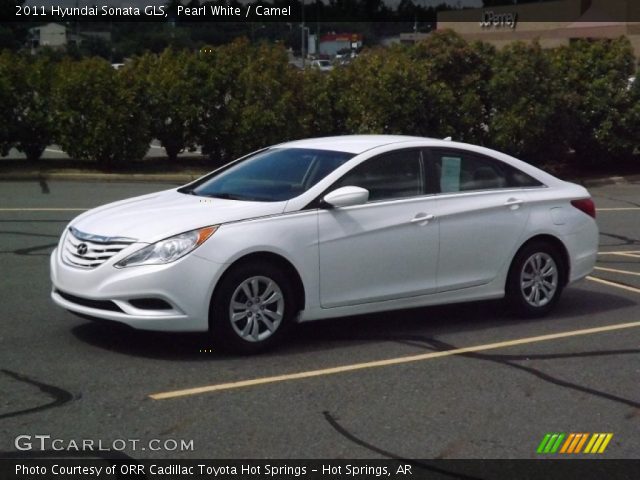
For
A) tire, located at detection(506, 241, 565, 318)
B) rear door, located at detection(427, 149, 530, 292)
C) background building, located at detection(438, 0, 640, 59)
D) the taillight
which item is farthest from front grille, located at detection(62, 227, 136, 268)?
background building, located at detection(438, 0, 640, 59)

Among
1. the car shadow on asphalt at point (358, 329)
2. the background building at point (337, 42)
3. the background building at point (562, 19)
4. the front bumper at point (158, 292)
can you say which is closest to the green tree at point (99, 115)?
the background building at point (337, 42)

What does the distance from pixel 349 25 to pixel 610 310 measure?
21.4 m

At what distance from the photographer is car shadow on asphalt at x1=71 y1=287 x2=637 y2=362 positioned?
25.8ft

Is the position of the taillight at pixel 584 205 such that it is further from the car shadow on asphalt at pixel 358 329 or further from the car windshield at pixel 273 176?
the car windshield at pixel 273 176

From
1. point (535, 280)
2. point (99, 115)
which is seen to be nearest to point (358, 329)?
point (535, 280)

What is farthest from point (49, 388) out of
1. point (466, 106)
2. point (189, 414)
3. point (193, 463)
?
point (466, 106)

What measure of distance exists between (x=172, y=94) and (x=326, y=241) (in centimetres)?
1314

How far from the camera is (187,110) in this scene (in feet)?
67.4

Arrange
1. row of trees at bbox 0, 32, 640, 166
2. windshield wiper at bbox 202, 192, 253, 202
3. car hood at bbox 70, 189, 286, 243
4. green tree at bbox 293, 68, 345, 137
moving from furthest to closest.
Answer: green tree at bbox 293, 68, 345, 137
row of trees at bbox 0, 32, 640, 166
windshield wiper at bbox 202, 192, 253, 202
car hood at bbox 70, 189, 286, 243

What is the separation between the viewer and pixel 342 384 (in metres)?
7.14

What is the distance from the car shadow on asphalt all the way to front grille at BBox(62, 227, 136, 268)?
47cm

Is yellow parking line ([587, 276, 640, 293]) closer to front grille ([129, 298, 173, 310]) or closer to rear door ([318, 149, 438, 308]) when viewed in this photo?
rear door ([318, 149, 438, 308])

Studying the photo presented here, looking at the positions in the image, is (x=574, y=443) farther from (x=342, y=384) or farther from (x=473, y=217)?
(x=473, y=217)

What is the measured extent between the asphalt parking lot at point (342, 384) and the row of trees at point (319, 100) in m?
→ 10.4
